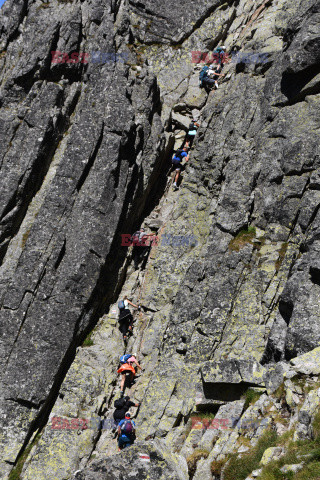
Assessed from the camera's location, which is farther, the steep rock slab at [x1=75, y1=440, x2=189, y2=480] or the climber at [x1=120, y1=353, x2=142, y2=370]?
the climber at [x1=120, y1=353, x2=142, y2=370]

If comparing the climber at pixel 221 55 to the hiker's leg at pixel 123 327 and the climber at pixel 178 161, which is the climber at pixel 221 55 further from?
the hiker's leg at pixel 123 327

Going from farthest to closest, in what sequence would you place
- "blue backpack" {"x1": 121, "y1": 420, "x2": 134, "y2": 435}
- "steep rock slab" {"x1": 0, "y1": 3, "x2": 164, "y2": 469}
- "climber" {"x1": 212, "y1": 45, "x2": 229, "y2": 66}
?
"climber" {"x1": 212, "y1": 45, "x2": 229, "y2": 66}, "steep rock slab" {"x1": 0, "y1": 3, "x2": 164, "y2": 469}, "blue backpack" {"x1": 121, "y1": 420, "x2": 134, "y2": 435}

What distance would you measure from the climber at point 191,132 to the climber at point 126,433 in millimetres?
19635

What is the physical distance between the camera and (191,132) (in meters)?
33.0

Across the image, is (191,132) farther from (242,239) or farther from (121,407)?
(121,407)

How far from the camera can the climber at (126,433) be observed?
20922 millimetres

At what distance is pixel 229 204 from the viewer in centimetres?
2739

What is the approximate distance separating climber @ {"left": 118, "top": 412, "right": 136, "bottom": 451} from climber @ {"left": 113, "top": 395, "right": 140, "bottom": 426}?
654mm

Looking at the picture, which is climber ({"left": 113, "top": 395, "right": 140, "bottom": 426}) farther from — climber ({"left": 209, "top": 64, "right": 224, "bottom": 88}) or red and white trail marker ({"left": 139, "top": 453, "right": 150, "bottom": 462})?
climber ({"left": 209, "top": 64, "right": 224, "bottom": 88})

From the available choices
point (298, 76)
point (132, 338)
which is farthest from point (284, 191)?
point (132, 338)

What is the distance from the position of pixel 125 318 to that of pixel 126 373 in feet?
11.2

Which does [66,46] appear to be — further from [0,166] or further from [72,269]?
[72,269]

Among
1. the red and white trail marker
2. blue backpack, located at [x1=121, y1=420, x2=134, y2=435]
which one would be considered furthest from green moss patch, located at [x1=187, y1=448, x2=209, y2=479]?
blue backpack, located at [x1=121, y1=420, x2=134, y2=435]

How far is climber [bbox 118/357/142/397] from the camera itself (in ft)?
79.0
